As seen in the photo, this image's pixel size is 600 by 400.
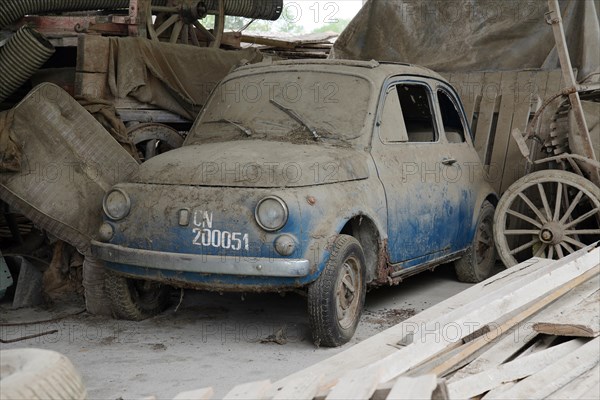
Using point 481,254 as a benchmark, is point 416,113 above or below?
above

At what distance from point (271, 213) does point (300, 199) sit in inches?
8.4

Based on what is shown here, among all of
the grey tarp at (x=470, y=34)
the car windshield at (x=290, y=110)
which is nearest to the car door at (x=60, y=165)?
the car windshield at (x=290, y=110)

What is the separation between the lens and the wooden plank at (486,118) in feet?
29.1

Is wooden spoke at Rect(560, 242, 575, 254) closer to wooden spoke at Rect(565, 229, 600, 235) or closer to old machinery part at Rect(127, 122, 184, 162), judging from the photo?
wooden spoke at Rect(565, 229, 600, 235)

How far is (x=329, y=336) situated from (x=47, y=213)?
2409mm

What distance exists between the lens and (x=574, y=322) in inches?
184

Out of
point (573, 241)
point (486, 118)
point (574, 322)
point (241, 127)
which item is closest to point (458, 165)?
point (573, 241)

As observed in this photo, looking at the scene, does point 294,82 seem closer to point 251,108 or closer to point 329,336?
point 251,108

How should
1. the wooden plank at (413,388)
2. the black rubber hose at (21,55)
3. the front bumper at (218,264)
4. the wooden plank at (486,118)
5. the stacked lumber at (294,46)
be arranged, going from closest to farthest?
the wooden plank at (413,388) → the front bumper at (218,264) → the black rubber hose at (21,55) → the wooden plank at (486,118) → the stacked lumber at (294,46)

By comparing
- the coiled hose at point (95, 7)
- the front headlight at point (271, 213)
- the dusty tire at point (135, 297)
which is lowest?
the dusty tire at point (135, 297)

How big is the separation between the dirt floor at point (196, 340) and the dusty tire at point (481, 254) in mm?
482

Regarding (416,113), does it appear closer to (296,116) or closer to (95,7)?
(296,116)

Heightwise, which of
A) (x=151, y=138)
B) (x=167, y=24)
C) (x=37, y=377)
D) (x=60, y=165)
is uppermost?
(x=167, y=24)

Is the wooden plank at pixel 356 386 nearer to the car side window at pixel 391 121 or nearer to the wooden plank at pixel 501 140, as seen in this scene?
the car side window at pixel 391 121
